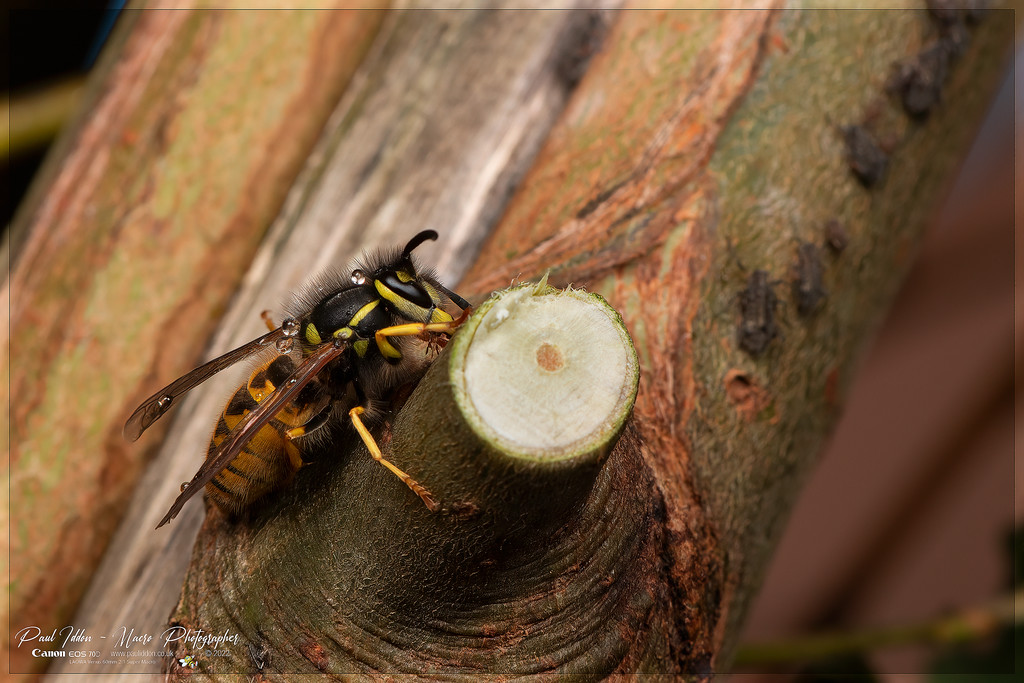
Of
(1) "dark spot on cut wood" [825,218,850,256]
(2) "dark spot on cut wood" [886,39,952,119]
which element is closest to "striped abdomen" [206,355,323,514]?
(1) "dark spot on cut wood" [825,218,850,256]

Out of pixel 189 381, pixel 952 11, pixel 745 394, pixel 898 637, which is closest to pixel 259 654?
pixel 189 381

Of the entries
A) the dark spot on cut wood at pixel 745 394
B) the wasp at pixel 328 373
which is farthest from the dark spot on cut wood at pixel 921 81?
the wasp at pixel 328 373

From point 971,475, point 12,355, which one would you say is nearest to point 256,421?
point 12,355

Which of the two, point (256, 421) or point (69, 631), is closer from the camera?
point (256, 421)

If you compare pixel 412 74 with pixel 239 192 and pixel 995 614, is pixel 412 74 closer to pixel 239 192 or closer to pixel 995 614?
pixel 239 192

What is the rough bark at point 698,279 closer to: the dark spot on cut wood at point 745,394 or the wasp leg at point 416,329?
the dark spot on cut wood at point 745,394
